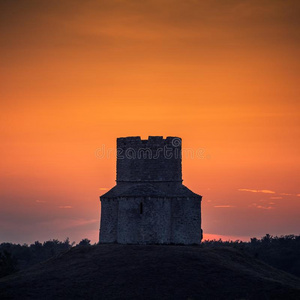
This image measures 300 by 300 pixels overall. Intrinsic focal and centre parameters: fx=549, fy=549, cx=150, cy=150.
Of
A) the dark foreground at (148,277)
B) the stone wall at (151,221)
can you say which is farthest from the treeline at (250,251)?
the dark foreground at (148,277)

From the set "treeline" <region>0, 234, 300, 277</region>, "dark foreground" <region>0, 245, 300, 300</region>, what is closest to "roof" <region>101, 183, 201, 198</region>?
"dark foreground" <region>0, 245, 300, 300</region>

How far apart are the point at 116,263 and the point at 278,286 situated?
12804 mm

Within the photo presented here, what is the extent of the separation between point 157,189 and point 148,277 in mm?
14076

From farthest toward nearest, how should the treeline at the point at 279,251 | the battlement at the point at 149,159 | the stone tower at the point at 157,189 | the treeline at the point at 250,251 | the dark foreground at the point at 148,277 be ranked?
1. the treeline at the point at 279,251
2. the treeline at the point at 250,251
3. the battlement at the point at 149,159
4. the stone tower at the point at 157,189
5. the dark foreground at the point at 148,277

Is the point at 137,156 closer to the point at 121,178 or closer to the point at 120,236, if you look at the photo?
the point at 121,178

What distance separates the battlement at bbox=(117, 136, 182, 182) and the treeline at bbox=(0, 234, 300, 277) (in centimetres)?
1509

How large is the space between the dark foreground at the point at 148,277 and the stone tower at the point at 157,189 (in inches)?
181

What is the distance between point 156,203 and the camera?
51562 millimetres

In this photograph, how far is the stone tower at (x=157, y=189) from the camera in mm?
53031

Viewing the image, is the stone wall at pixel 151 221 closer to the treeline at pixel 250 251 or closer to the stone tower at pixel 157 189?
the stone tower at pixel 157 189

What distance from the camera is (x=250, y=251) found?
80.1 metres

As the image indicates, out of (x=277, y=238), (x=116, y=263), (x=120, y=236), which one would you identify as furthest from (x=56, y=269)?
(x=277, y=238)

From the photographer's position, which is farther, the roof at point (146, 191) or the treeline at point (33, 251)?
the treeline at point (33, 251)

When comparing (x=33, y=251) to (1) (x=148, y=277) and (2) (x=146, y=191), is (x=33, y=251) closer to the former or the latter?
(2) (x=146, y=191)
